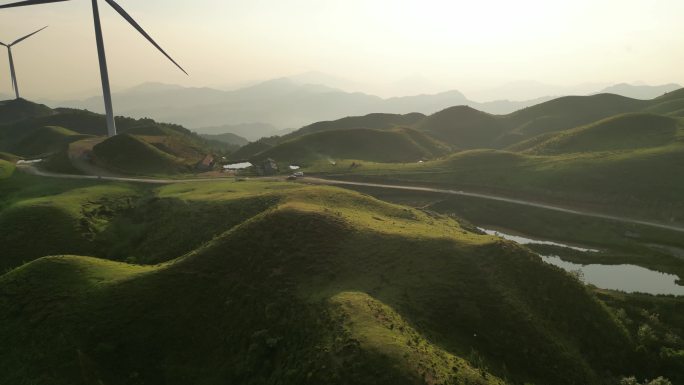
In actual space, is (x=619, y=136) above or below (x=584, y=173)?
above

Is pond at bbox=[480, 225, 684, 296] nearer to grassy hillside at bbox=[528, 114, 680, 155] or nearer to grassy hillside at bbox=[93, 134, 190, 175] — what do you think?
grassy hillside at bbox=[528, 114, 680, 155]

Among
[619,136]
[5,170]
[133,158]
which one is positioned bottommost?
[5,170]

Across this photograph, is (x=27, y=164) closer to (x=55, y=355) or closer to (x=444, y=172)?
(x=55, y=355)

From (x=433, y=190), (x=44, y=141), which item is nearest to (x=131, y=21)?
(x=433, y=190)

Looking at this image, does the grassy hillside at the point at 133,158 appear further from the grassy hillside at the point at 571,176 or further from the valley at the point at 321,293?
the grassy hillside at the point at 571,176

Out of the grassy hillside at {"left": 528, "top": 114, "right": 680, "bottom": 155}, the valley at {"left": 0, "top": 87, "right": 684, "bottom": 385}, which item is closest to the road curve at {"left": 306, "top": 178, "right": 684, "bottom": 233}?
the valley at {"left": 0, "top": 87, "right": 684, "bottom": 385}

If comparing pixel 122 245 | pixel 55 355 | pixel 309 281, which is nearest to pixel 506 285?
pixel 309 281

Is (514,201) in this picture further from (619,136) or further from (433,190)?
(619,136)
